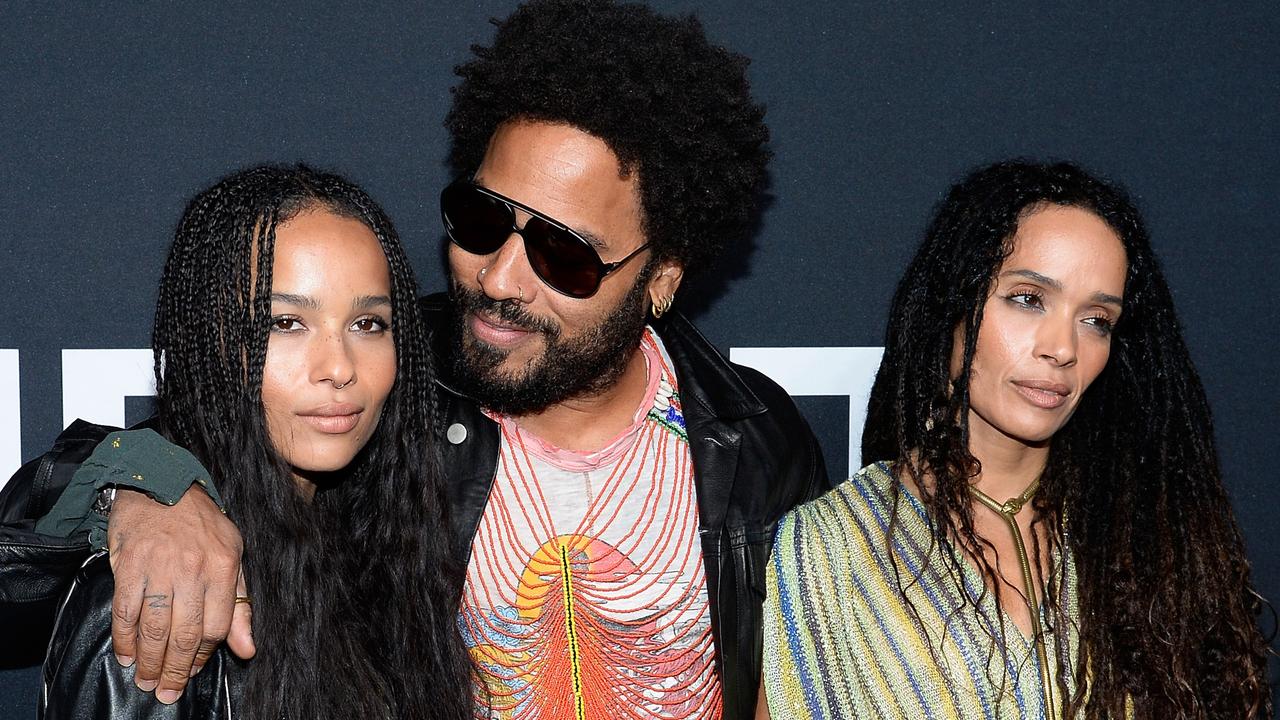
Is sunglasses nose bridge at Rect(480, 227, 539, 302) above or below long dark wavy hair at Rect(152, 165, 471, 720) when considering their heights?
above

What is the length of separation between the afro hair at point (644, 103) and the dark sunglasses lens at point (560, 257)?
0.65ft

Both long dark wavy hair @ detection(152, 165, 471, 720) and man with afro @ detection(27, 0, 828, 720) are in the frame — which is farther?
man with afro @ detection(27, 0, 828, 720)

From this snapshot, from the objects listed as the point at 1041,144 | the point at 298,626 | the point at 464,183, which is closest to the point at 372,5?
the point at 464,183

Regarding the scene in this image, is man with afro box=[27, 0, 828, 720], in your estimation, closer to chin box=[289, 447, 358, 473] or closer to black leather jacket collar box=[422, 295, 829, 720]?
black leather jacket collar box=[422, 295, 829, 720]

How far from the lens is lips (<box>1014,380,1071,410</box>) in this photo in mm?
1885

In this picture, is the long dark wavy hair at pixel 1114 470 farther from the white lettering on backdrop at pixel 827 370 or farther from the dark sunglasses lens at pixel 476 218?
the dark sunglasses lens at pixel 476 218

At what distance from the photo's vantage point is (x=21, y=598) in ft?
4.77

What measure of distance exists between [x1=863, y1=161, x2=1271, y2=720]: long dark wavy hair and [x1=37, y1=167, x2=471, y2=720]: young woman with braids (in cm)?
93

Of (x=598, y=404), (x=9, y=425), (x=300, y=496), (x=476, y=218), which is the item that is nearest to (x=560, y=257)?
(x=476, y=218)

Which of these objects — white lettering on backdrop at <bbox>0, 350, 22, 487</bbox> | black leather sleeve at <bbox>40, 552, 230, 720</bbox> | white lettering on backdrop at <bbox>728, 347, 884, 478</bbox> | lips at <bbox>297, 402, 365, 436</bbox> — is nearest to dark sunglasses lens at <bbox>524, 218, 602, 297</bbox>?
lips at <bbox>297, 402, 365, 436</bbox>

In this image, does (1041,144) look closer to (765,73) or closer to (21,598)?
(765,73)

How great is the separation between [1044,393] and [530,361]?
906 millimetres

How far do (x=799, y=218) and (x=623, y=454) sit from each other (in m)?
0.81

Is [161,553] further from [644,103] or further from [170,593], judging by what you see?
[644,103]
